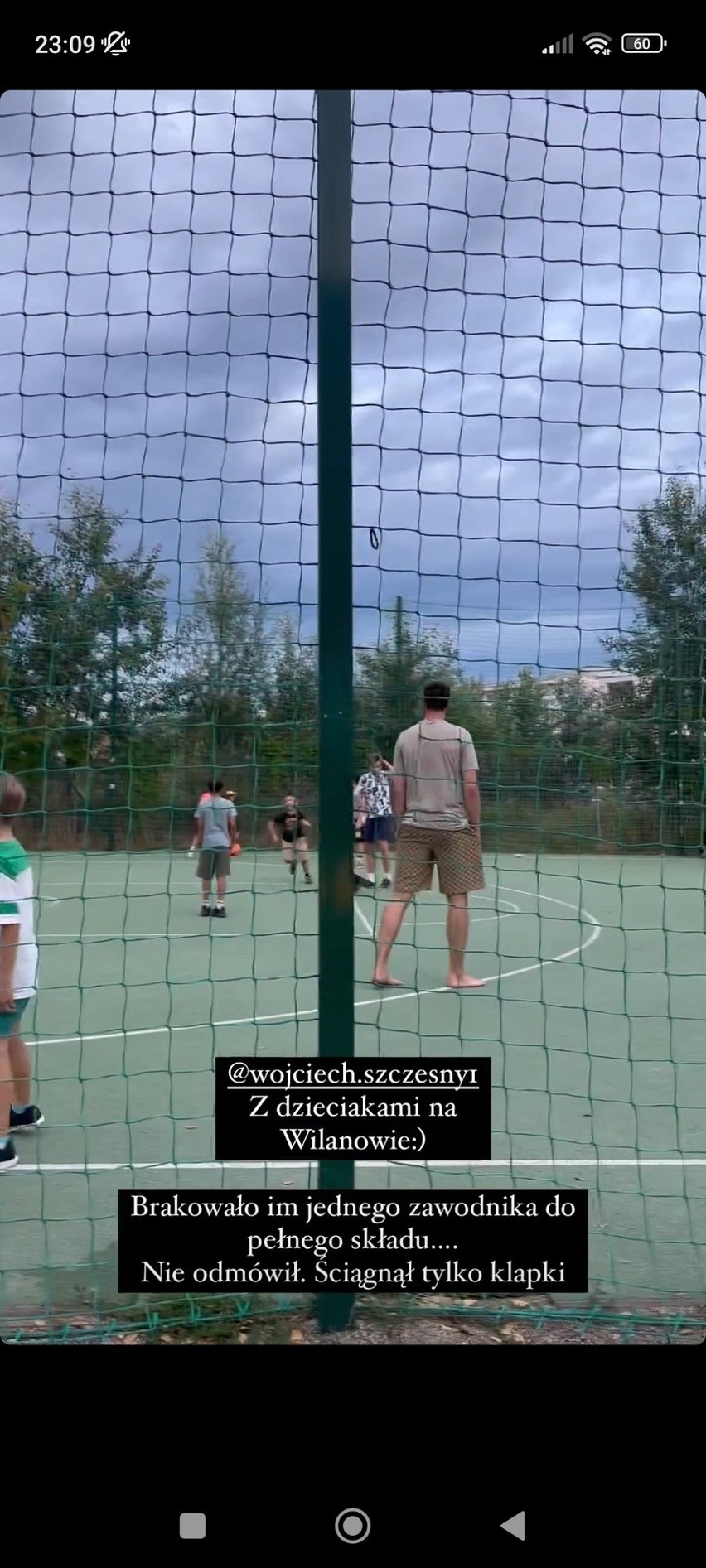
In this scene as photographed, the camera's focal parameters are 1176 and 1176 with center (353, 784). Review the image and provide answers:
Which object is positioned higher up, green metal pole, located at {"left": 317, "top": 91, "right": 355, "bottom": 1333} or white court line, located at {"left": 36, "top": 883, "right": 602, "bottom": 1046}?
green metal pole, located at {"left": 317, "top": 91, "right": 355, "bottom": 1333}

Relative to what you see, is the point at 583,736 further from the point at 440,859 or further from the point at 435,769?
the point at 435,769

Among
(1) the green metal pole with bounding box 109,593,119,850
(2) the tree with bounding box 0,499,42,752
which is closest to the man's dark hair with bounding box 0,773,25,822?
(2) the tree with bounding box 0,499,42,752

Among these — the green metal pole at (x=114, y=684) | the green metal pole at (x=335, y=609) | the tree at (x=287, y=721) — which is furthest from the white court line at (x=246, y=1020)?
the green metal pole at (x=335, y=609)

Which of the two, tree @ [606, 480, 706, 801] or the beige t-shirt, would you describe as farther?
the beige t-shirt

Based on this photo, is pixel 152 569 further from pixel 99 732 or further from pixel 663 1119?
pixel 663 1119

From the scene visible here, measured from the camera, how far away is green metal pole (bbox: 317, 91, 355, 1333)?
262 centimetres

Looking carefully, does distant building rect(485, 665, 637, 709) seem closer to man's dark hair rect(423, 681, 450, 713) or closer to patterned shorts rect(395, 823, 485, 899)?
man's dark hair rect(423, 681, 450, 713)

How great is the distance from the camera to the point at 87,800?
4.45 m

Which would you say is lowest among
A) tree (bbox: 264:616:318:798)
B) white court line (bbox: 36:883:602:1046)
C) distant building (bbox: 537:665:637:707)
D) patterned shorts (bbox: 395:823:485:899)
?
white court line (bbox: 36:883:602:1046)

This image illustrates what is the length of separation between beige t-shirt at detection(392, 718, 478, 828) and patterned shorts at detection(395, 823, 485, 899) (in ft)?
0.25

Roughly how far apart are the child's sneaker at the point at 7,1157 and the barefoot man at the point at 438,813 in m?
1.88
